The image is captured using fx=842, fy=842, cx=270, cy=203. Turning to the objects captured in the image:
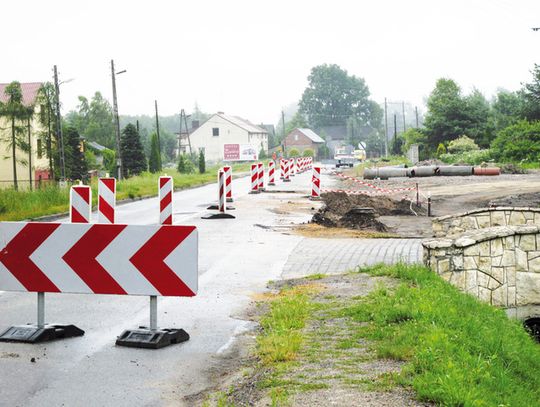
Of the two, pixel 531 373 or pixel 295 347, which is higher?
pixel 295 347

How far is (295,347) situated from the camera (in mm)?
7000

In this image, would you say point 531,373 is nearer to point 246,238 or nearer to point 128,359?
point 128,359

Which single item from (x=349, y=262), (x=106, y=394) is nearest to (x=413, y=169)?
(x=349, y=262)

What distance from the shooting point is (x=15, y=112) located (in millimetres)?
51969

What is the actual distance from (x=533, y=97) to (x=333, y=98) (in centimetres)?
9759

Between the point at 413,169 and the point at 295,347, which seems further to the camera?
the point at 413,169

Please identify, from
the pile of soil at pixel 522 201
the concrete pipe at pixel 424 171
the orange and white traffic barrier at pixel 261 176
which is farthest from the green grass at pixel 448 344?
the concrete pipe at pixel 424 171

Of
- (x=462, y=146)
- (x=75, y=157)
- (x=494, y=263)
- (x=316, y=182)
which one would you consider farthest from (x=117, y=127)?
(x=494, y=263)

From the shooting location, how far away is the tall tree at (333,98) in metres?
156

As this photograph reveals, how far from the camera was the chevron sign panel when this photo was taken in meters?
7.81

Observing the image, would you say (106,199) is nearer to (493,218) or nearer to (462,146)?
(493,218)

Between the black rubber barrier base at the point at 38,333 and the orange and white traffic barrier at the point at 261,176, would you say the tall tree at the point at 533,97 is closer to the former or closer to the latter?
the orange and white traffic barrier at the point at 261,176

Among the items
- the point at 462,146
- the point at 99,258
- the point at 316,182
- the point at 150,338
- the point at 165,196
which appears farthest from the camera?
the point at 462,146

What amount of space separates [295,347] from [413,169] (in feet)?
136
